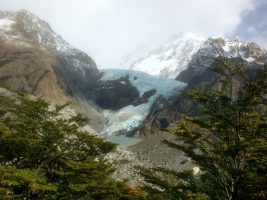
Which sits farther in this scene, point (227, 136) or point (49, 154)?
point (49, 154)

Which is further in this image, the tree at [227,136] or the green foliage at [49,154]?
the green foliage at [49,154]

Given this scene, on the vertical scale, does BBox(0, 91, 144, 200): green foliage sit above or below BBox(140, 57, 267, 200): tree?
below

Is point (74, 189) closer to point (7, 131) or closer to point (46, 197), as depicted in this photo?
point (46, 197)

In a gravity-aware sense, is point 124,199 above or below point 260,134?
below

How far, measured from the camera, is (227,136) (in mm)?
19312

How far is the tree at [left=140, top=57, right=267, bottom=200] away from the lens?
18.2m

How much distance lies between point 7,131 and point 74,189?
17.2 feet

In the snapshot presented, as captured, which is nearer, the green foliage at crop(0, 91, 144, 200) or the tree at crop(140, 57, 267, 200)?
the tree at crop(140, 57, 267, 200)

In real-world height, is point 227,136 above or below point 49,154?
above

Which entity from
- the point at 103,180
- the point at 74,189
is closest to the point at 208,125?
the point at 74,189

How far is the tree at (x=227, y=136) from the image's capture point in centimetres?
1819

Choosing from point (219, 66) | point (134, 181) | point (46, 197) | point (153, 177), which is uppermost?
point (219, 66)

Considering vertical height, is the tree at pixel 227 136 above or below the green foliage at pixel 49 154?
above

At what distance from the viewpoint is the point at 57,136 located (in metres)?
29.7
